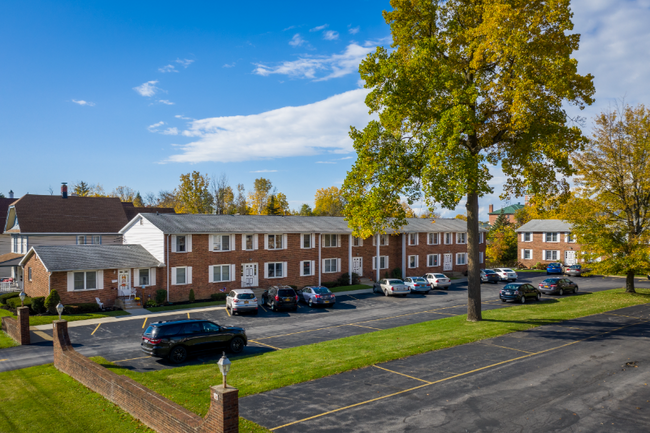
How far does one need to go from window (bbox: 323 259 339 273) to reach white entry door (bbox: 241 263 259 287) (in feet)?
26.1

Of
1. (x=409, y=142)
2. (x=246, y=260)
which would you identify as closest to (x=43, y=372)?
(x=409, y=142)

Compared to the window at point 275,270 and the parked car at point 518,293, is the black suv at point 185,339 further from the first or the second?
the parked car at point 518,293

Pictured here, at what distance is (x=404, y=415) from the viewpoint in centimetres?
1129

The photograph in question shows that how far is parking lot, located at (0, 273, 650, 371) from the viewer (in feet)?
61.4

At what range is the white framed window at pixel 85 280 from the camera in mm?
30219

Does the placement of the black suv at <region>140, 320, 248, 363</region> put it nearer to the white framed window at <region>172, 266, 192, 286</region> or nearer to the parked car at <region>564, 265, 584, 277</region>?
the white framed window at <region>172, 266, 192, 286</region>

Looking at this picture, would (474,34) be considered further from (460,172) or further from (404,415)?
(404,415)

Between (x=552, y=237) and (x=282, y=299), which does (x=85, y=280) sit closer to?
(x=282, y=299)

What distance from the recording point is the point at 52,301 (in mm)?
28531

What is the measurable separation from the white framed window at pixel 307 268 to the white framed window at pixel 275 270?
77.1 inches

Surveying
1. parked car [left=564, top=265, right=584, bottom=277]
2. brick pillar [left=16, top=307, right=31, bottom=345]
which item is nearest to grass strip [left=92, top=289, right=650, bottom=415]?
brick pillar [left=16, top=307, right=31, bottom=345]

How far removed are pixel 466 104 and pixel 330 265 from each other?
84.1ft

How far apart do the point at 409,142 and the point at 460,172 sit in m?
3.72

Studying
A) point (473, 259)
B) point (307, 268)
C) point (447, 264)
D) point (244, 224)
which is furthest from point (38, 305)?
point (447, 264)
